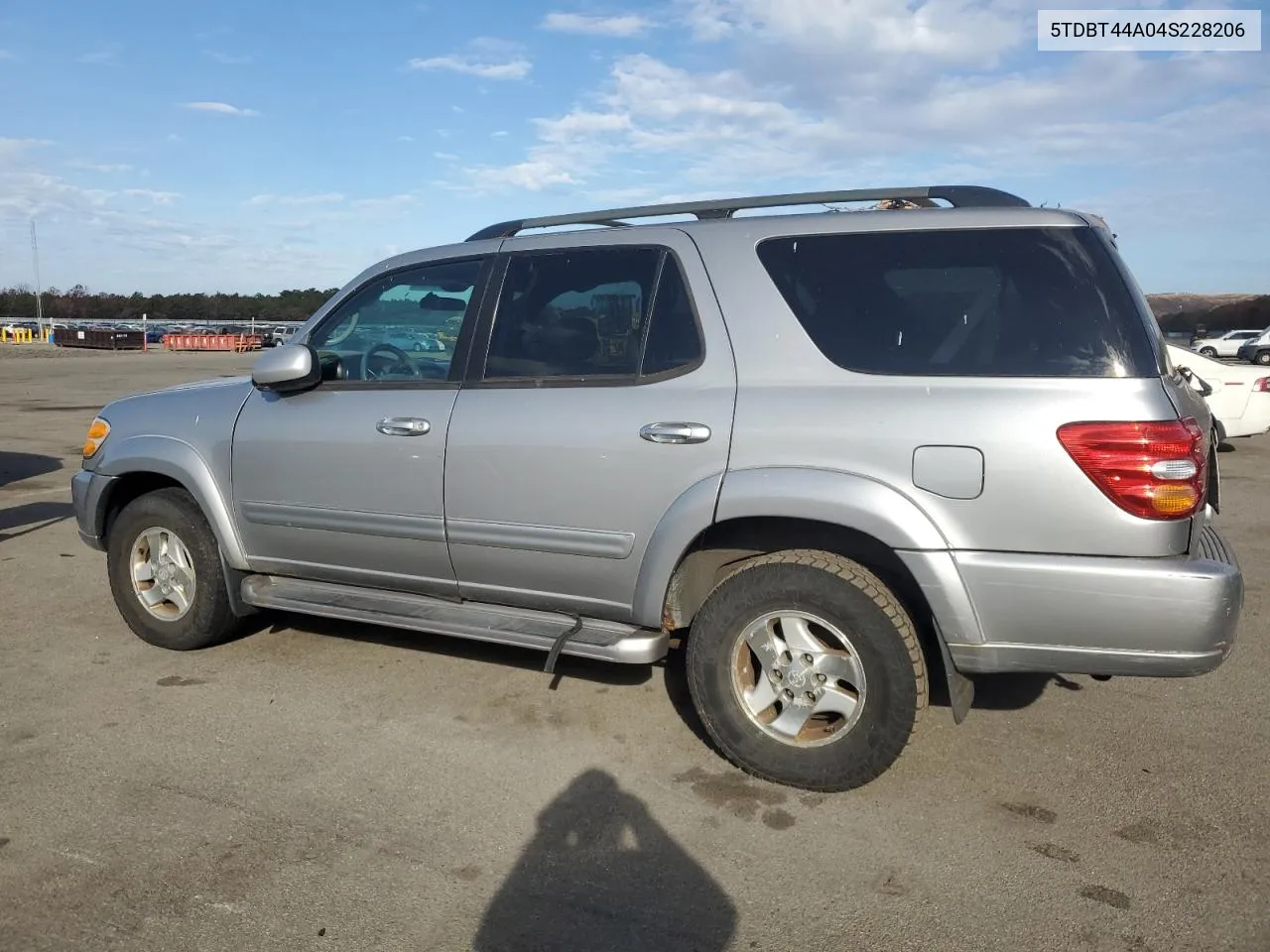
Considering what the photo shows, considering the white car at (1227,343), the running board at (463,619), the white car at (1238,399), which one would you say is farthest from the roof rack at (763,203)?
the white car at (1227,343)

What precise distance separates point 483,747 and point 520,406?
1.32 meters

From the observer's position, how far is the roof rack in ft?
11.9

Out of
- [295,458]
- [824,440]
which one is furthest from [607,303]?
[295,458]

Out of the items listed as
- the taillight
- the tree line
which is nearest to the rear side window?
the taillight

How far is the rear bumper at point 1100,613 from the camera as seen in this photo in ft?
9.92

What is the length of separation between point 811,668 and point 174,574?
124 inches

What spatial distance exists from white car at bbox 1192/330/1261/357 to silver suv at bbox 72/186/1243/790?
44789 millimetres

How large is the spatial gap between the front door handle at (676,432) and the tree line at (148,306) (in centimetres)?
9523

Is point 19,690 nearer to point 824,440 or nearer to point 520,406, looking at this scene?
point 520,406

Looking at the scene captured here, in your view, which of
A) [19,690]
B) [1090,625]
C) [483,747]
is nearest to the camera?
[1090,625]

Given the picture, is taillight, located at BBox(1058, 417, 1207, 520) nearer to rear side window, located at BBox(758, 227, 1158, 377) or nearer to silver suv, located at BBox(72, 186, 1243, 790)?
silver suv, located at BBox(72, 186, 1243, 790)

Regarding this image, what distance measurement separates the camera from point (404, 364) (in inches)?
175

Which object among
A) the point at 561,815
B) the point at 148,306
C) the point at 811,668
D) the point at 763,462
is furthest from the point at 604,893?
the point at 148,306

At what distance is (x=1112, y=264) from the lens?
126 inches
